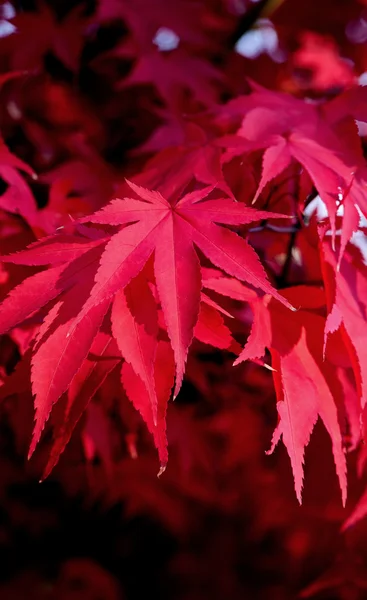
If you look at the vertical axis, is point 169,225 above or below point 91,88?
above

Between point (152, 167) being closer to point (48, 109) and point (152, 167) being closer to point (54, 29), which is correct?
point (54, 29)

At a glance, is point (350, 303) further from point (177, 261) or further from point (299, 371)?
point (177, 261)

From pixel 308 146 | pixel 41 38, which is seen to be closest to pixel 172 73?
pixel 41 38

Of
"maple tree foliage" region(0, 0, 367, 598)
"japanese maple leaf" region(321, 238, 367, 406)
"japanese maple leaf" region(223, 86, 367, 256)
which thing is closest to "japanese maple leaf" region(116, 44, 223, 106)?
"maple tree foliage" region(0, 0, 367, 598)

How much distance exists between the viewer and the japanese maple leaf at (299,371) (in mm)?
535

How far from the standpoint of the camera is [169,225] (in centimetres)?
52

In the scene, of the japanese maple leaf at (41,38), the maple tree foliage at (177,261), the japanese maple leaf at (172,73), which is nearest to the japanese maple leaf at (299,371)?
the maple tree foliage at (177,261)

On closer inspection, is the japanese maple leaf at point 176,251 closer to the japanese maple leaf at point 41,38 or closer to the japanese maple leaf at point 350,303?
the japanese maple leaf at point 350,303

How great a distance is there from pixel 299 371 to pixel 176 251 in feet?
0.60

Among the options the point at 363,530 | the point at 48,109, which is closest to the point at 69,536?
the point at 363,530

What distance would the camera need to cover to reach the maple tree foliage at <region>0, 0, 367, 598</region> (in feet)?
1.62

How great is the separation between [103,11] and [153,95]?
0.25 m

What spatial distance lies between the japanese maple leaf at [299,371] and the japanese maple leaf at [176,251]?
86 millimetres

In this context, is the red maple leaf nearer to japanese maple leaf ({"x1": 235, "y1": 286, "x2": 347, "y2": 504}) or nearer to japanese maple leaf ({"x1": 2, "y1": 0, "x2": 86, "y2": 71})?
japanese maple leaf ({"x1": 235, "y1": 286, "x2": 347, "y2": 504})
